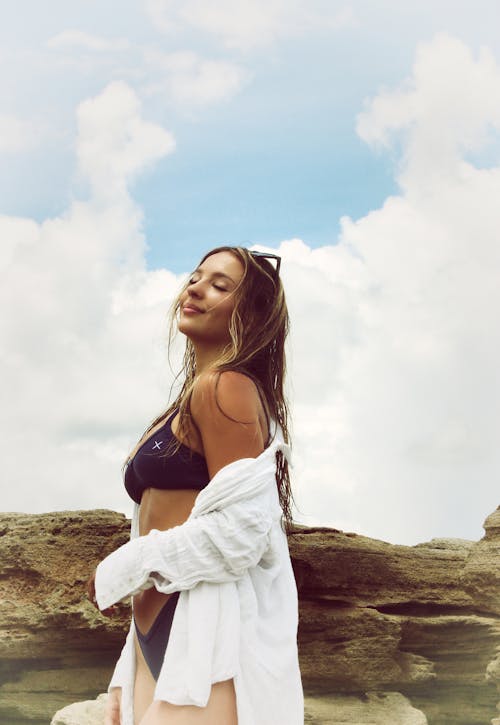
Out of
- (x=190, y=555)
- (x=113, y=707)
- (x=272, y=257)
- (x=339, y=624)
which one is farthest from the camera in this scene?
(x=339, y=624)

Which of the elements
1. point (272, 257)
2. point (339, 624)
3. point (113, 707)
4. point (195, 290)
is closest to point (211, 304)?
point (195, 290)

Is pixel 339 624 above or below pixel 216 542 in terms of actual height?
below

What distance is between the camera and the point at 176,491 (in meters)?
2.31

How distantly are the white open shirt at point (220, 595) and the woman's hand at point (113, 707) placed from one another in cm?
53

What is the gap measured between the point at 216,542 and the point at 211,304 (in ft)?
2.64

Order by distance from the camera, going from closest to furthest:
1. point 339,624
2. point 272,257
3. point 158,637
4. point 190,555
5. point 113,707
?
point 190,555
point 158,637
point 113,707
point 272,257
point 339,624

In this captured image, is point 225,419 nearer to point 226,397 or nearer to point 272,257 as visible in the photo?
point 226,397

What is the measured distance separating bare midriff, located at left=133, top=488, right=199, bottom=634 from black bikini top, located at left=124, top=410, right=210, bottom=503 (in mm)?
24

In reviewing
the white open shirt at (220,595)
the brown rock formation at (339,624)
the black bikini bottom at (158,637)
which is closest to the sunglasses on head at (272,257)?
the white open shirt at (220,595)

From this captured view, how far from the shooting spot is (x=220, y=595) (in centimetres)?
210

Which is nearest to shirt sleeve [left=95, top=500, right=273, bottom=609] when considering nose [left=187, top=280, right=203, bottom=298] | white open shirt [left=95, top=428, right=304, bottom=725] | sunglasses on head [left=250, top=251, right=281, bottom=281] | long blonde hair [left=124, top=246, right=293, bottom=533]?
white open shirt [left=95, top=428, right=304, bottom=725]

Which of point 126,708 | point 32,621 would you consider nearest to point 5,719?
point 32,621

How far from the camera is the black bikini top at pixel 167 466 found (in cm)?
229

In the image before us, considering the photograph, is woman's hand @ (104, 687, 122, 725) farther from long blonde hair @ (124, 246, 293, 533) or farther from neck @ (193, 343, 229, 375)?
neck @ (193, 343, 229, 375)
